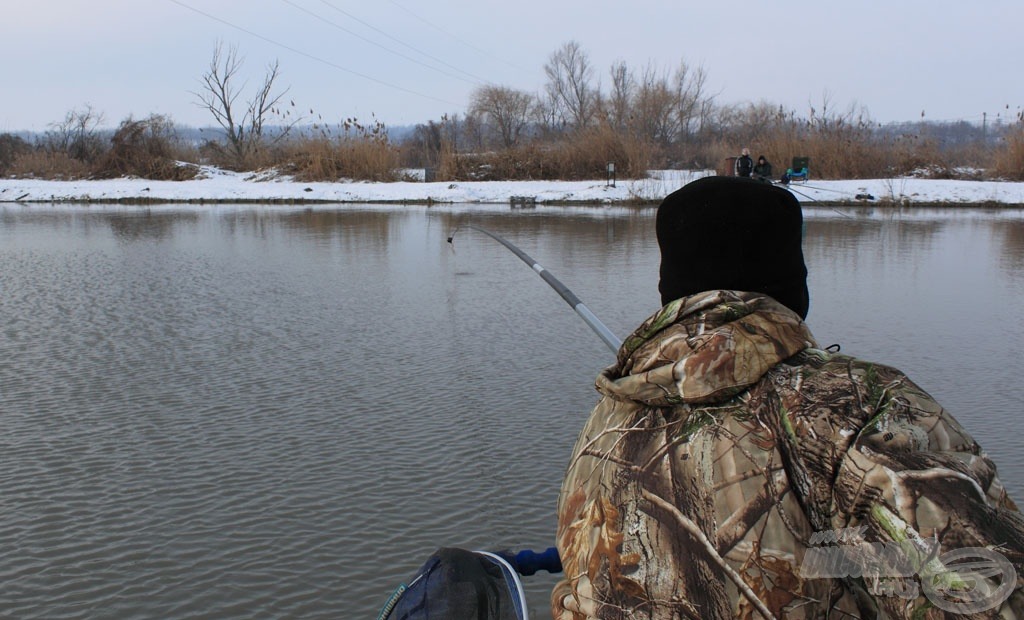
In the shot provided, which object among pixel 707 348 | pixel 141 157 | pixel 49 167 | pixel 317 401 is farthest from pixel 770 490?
pixel 49 167

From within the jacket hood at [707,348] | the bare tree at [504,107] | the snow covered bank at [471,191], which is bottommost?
the jacket hood at [707,348]

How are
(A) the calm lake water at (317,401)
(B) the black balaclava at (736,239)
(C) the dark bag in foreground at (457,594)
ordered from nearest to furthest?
(B) the black balaclava at (736,239)
(C) the dark bag in foreground at (457,594)
(A) the calm lake water at (317,401)

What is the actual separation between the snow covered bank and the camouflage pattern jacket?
2819 cm

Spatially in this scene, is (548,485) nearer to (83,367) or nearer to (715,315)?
(715,315)

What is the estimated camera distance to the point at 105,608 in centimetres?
368

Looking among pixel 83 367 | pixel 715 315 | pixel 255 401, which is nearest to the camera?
pixel 715 315

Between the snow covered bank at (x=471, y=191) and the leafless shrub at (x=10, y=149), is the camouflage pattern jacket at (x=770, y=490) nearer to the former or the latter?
the snow covered bank at (x=471, y=191)

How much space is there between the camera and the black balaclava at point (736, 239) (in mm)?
1589

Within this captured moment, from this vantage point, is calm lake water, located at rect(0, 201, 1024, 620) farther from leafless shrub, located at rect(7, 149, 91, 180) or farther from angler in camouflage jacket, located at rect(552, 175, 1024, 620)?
leafless shrub, located at rect(7, 149, 91, 180)

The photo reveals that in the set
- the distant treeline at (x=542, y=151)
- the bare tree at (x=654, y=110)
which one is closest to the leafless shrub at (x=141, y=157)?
the distant treeline at (x=542, y=151)

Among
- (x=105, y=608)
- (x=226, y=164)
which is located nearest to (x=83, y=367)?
(x=105, y=608)

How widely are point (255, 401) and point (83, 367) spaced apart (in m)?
1.90

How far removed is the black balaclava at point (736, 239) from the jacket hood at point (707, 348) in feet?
0.36

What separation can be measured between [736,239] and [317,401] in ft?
16.9
